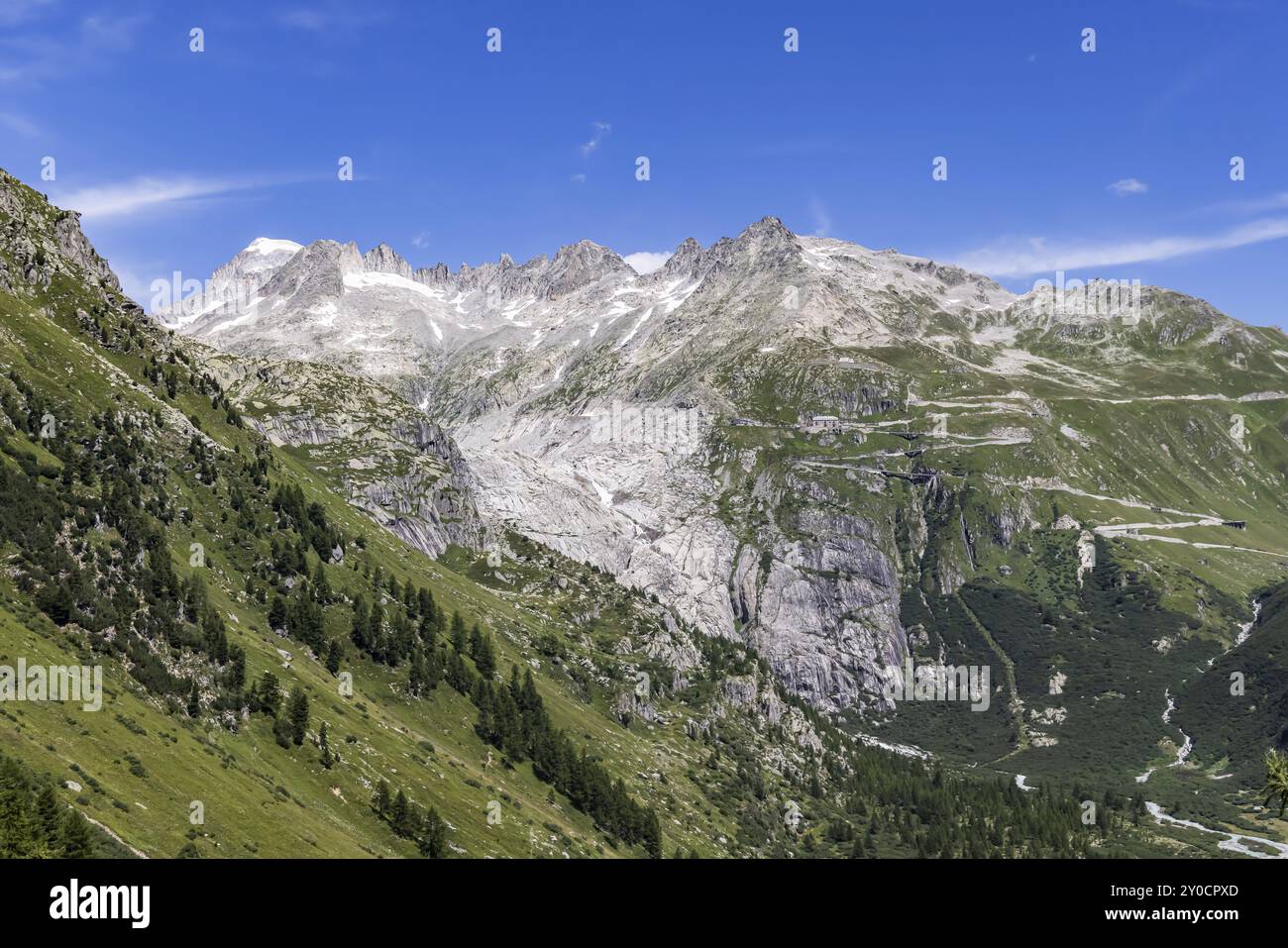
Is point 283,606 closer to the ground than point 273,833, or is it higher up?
higher up

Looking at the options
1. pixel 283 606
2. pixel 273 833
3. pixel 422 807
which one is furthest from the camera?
pixel 283 606
